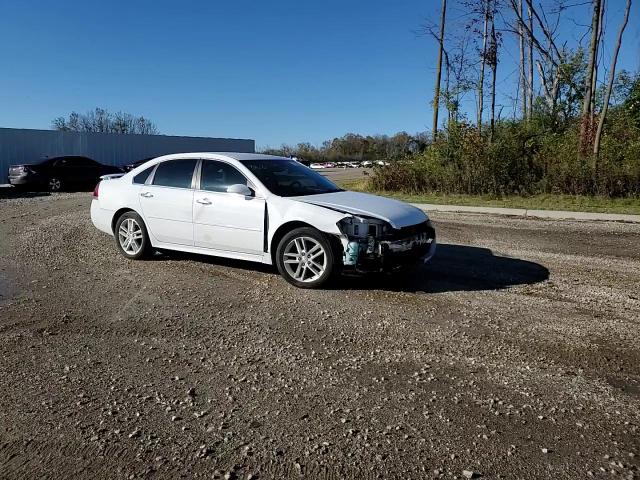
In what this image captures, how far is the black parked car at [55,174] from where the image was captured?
69.7 feet

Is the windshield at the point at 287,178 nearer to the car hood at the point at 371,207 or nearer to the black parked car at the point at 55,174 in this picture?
the car hood at the point at 371,207

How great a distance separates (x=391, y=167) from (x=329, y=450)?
18146 mm

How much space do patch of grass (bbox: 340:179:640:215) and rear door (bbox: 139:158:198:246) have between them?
33.6 ft

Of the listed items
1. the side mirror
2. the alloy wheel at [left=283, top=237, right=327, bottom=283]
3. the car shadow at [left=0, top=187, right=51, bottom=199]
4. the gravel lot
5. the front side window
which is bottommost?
the gravel lot

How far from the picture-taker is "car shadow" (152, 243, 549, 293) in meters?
6.25

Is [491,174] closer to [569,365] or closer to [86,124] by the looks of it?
[569,365]

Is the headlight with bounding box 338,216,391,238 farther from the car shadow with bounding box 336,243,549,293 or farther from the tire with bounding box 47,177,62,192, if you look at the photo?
the tire with bounding box 47,177,62,192

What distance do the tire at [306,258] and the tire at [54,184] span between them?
60.7 ft

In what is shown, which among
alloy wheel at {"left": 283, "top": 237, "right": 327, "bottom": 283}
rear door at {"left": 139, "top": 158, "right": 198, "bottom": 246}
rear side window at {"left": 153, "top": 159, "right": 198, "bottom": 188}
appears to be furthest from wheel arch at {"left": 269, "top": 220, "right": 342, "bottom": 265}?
rear side window at {"left": 153, "top": 159, "right": 198, "bottom": 188}

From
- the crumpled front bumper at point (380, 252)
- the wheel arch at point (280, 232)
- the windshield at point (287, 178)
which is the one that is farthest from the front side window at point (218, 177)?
the crumpled front bumper at point (380, 252)

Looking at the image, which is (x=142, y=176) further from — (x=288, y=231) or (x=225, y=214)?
(x=288, y=231)

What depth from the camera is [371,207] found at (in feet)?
20.6

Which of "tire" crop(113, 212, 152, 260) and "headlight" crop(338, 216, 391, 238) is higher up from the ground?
"headlight" crop(338, 216, 391, 238)

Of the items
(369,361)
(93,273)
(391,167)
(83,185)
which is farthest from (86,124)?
(369,361)
